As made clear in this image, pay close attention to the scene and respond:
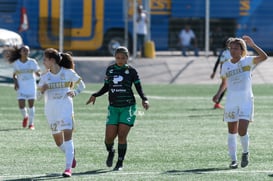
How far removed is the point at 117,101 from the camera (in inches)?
516

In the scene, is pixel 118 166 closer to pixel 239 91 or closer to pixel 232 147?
pixel 232 147

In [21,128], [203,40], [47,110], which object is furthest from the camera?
[203,40]

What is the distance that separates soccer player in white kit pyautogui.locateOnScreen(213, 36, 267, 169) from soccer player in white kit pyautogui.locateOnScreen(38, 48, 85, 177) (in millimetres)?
2173

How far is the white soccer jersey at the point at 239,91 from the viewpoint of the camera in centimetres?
1330

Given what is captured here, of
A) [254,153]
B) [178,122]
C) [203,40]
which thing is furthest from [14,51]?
[203,40]

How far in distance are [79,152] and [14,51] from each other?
4.73 m

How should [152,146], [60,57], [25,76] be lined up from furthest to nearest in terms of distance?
[25,76], [152,146], [60,57]

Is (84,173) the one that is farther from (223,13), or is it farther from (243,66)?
(223,13)

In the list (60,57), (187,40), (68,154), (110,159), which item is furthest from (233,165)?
(187,40)

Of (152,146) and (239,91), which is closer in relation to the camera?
(239,91)

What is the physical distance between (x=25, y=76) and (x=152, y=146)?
15.1 feet

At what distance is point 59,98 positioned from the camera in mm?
12766

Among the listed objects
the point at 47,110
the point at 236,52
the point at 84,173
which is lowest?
the point at 84,173

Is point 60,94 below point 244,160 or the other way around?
the other way around
